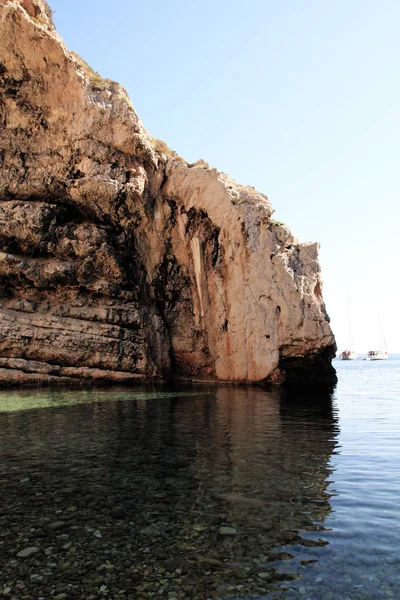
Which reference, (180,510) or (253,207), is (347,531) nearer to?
(180,510)

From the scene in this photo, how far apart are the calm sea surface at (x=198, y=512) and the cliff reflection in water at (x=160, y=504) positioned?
0.02 meters

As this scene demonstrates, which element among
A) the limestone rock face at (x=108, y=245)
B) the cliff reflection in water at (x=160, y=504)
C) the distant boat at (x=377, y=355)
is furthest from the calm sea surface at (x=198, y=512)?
the distant boat at (x=377, y=355)

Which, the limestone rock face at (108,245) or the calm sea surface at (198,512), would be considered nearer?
the calm sea surface at (198,512)

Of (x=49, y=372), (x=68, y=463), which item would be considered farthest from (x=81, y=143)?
(x=68, y=463)

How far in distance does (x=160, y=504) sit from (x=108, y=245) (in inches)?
1045

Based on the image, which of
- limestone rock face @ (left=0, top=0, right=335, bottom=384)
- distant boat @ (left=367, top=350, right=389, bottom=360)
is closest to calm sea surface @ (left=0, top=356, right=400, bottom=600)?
limestone rock face @ (left=0, top=0, right=335, bottom=384)

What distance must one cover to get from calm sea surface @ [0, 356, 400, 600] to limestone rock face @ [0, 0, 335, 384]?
53.9 feet

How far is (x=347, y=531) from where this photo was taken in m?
5.85

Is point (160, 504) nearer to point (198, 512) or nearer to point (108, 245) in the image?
point (198, 512)

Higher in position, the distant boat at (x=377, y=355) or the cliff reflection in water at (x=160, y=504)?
the distant boat at (x=377, y=355)

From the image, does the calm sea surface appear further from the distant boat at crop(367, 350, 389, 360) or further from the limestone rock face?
the distant boat at crop(367, 350, 389, 360)

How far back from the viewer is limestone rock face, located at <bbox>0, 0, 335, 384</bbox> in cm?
2970

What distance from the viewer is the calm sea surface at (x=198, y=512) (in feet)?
15.1

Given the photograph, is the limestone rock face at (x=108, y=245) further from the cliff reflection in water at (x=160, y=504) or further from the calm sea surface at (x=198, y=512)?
the calm sea surface at (x=198, y=512)
